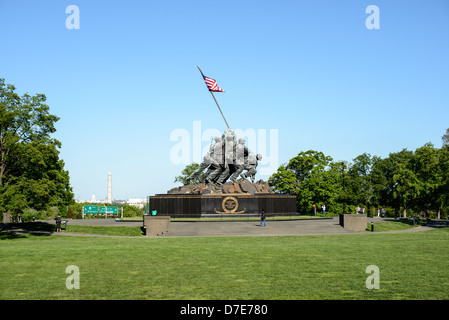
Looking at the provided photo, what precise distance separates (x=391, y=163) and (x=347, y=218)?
46.9 meters

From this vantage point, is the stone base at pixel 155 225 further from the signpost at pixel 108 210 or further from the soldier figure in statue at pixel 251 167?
the soldier figure in statue at pixel 251 167

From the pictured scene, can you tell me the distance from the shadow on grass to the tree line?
115 ft

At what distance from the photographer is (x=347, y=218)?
34.2 metres

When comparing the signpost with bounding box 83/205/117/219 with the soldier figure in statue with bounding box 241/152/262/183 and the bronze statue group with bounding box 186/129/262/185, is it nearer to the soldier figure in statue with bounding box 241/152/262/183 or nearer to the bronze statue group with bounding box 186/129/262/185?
the bronze statue group with bounding box 186/129/262/185

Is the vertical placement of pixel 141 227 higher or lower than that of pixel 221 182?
lower

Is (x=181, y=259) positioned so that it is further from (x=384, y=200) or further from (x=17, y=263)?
(x=384, y=200)

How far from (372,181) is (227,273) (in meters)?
72.6

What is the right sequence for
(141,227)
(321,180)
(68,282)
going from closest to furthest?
(68,282)
(141,227)
(321,180)

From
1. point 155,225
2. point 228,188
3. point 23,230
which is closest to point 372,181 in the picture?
point 228,188

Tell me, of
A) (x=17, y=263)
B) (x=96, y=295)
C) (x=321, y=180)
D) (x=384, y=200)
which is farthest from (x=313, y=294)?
(x=384, y=200)

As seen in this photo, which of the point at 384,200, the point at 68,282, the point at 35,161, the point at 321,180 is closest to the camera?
the point at 68,282

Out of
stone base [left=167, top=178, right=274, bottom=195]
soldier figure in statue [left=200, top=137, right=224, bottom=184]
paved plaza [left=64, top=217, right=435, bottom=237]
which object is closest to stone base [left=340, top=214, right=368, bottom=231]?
→ paved plaza [left=64, top=217, right=435, bottom=237]

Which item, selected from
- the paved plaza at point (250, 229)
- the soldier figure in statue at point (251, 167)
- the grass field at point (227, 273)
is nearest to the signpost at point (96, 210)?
the paved plaza at point (250, 229)

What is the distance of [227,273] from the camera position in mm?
12789
